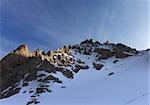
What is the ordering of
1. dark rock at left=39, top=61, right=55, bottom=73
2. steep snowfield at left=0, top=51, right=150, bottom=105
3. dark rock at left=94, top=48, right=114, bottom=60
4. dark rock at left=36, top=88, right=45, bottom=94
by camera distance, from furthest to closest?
dark rock at left=94, top=48, right=114, bottom=60
dark rock at left=39, top=61, right=55, bottom=73
dark rock at left=36, top=88, right=45, bottom=94
steep snowfield at left=0, top=51, right=150, bottom=105

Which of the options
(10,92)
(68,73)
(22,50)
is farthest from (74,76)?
(22,50)

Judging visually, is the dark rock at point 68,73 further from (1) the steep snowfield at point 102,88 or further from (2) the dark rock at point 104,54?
(2) the dark rock at point 104,54

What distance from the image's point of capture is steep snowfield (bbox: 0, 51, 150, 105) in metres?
48.0

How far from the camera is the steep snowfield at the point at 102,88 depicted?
157 ft

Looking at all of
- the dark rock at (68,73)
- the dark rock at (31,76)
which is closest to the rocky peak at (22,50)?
the dark rock at (31,76)

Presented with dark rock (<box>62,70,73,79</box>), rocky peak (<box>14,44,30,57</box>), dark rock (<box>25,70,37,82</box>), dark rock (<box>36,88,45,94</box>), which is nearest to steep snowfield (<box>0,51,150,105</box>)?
dark rock (<box>62,70,73,79</box>)

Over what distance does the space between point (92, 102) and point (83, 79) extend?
23574 millimetres

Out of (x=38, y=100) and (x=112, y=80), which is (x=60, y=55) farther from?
(x=38, y=100)

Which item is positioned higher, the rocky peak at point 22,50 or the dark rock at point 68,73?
the rocky peak at point 22,50

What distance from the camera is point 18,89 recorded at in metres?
66.8

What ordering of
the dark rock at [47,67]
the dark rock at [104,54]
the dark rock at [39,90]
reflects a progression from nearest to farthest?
the dark rock at [39,90]
the dark rock at [47,67]
the dark rock at [104,54]

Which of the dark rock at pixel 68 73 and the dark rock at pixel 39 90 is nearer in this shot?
the dark rock at pixel 39 90

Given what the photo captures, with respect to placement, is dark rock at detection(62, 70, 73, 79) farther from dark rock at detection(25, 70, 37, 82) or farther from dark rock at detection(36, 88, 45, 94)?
dark rock at detection(36, 88, 45, 94)

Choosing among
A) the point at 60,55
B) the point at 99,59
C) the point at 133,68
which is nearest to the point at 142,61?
the point at 133,68
